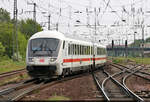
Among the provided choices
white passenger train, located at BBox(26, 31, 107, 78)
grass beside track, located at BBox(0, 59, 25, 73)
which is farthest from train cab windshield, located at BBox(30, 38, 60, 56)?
grass beside track, located at BBox(0, 59, 25, 73)

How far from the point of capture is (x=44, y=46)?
16.3 meters

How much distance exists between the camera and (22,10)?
142 ft

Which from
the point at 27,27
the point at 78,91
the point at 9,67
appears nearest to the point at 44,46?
the point at 78,91

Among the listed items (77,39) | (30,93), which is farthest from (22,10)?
(30,93)

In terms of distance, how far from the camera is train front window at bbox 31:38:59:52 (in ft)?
53.2

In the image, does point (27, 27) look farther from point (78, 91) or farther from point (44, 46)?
point (78, 91)

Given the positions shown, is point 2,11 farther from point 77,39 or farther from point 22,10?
point 77,39

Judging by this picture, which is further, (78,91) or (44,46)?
(44,46)

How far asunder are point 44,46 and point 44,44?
0.16 meters

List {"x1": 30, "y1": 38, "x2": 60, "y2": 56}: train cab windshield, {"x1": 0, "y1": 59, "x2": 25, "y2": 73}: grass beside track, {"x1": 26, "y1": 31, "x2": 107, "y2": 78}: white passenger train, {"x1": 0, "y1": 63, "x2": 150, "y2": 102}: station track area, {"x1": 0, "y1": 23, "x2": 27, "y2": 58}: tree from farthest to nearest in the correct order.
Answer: {"x1": 0, "y1": 23, "x2": 27, "y2": 58}: tree < {"x1": 0, "y1": 59, "x2": 25, "y2": 73}: grass beside track < {"x1": 30, "y1": 38, "x2": 60, "y2": 56}: train cab windshield < {"x1": 26, "y1": 31, "x2": 107, "y2": 78}: white passenger train < {"x1": 0, "y1": 63, "x2": 150, "y2": 102}: station track area

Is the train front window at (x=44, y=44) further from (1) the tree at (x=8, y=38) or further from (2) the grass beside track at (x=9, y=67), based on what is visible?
(1) the tree at (x=8, y=38)

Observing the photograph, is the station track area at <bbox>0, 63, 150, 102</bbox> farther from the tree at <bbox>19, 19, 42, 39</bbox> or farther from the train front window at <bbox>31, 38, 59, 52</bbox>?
the tree at <bbox>19, 19, 42, 39</bbox>

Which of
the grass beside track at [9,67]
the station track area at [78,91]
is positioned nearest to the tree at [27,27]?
the grass beside track at [9,67]

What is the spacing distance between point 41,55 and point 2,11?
8708 centimetres
